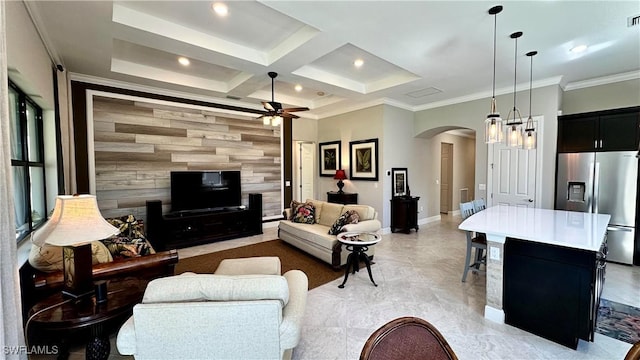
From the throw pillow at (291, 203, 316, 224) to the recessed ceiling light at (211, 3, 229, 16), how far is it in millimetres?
3232

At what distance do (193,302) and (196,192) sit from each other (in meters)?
4.14

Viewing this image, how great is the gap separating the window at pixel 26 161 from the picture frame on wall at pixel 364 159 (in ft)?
17.5

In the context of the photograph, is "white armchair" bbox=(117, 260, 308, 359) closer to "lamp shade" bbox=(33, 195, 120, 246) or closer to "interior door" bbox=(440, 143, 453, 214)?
"lamp shade" bbox=(33, 195, 120, 246)

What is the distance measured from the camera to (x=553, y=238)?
2199 mm

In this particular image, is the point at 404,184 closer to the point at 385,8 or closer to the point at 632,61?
the point at 632,61

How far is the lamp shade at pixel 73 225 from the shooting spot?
1650 millimetres

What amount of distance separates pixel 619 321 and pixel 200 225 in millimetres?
5737

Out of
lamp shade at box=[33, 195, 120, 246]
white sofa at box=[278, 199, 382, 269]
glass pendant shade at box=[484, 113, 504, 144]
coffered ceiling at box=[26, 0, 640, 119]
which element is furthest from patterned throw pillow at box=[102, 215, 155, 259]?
glass pendant shade at box=[484, 113, 504, 144]

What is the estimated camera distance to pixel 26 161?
280 cm

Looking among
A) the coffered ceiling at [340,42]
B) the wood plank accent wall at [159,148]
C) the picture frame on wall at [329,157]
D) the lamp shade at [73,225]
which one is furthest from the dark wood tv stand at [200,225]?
the lamp shade at [73,225]

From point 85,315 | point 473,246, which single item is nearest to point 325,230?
point 473,246

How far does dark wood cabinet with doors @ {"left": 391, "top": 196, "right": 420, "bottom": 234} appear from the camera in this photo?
592 cm

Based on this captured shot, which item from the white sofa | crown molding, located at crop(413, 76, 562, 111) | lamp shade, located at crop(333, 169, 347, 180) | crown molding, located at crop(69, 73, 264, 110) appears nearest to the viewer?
the white sofa

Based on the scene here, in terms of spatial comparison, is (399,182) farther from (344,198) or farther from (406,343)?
(406,343)
